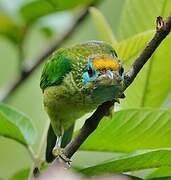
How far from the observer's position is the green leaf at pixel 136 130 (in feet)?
5.44

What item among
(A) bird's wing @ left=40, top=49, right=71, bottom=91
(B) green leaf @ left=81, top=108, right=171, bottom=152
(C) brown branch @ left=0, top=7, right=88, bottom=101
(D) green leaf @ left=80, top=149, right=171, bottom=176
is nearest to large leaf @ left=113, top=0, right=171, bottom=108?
(B) green leaf @ left=81, top=108, right=171, bottom=152

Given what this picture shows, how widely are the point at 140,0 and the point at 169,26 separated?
637 millimetres

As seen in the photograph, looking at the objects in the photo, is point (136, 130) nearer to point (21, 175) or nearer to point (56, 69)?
point (21, 175)

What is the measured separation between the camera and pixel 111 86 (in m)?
1.75

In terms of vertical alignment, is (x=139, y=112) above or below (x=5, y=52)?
above

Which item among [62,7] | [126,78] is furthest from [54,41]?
[126,78]

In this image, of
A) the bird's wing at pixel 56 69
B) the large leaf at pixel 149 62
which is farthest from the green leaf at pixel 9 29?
the large leaf at pixel 149 62

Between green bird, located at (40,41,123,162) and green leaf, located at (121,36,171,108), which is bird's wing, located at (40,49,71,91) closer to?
green bird, located at (40,41,123,162)

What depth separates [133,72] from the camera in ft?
4.80

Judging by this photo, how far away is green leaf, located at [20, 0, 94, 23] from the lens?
2.63 m

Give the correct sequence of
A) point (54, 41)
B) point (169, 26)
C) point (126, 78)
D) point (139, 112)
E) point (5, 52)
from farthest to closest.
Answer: point (5, 52) < point (54, 41) < point (139, 112) < point (126, 78) < point (169, 26)

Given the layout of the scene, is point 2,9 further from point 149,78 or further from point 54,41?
point 149,78

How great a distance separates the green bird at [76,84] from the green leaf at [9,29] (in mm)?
711

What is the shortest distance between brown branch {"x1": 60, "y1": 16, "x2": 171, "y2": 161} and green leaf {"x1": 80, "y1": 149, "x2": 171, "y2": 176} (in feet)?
0.25
